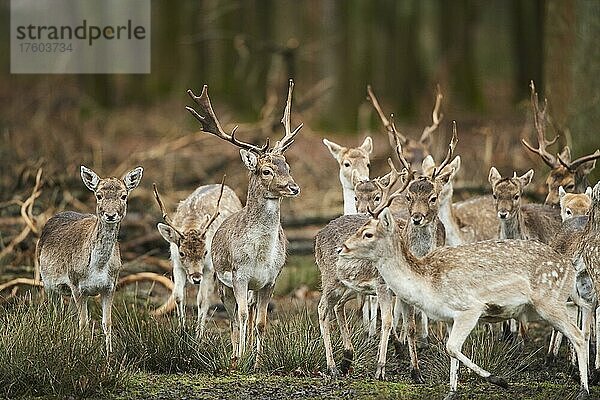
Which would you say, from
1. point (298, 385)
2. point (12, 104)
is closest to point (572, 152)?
point (298, 385)

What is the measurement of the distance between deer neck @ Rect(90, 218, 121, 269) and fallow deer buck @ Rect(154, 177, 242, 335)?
54 centimetres

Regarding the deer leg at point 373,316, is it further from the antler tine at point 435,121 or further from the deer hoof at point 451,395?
the antler tine at point 435,121

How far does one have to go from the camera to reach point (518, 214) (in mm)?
9578

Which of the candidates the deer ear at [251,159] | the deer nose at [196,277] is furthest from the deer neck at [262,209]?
the deer nose at [196,277]

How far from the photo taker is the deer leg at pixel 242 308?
841cm

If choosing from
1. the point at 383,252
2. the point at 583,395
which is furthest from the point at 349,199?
the point at 583,395

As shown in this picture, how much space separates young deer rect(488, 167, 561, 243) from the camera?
370 inches

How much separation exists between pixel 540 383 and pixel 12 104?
15238 mm

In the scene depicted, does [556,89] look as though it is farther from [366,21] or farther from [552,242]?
[366,21]

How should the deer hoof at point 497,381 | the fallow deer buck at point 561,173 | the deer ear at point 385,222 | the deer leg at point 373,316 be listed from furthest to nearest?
the fallow deer buck at point 561,173 < the deer leg at point 373,316 < the deer ear at point 385,222 < the deer hoof at point 497,381

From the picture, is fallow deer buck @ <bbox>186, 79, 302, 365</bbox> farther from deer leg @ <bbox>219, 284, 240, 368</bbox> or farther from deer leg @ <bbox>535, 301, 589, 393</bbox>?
deer leg @ <bbox>535, 301, 589, 393</bbox>

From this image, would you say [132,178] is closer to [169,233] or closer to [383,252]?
[169,233]

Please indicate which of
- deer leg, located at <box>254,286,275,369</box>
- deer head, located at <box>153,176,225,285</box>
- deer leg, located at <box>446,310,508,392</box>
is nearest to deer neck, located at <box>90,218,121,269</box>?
deer head, located at <box>153,176,225,285</box>

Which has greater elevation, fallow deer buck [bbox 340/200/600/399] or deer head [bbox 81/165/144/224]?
deer head [bbox 81/165/144/224]
